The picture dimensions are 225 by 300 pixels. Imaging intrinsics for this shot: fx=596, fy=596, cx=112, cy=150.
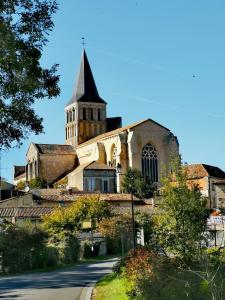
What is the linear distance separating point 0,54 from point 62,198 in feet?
179

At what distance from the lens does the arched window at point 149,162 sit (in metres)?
99.2

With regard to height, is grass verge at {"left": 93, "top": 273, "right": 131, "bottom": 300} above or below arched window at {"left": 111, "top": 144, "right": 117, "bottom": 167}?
below

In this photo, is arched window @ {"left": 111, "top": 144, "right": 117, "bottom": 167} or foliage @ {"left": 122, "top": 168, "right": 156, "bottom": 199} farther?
arched window @ {"left": 111, "top": 144, "right": 117, "bottom": 167}

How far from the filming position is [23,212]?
52.5 m

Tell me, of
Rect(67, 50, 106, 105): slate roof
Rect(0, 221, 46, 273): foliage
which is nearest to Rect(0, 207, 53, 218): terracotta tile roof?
Rect(0, 221, 46, 273): foliage

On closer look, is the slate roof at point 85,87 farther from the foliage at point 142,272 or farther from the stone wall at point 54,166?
the foliage at point 142,272

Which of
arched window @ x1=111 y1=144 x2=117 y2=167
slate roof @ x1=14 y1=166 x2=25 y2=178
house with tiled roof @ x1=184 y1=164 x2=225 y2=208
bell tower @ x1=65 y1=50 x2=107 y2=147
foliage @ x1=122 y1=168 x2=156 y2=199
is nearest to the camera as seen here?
house with tiled roof @ x1=184 y1=164 x2=225 y2=208

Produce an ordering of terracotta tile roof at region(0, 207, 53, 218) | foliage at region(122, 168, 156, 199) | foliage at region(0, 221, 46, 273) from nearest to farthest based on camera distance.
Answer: foliage at region(0, 221, 46, 273), terracotta tile roof at region(0, 207, 53, 218), foliage at region(122, 168, 156, 199)

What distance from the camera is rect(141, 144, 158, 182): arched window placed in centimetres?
9919

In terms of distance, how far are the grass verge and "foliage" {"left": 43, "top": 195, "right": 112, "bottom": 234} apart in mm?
24434

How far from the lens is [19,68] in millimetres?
11016

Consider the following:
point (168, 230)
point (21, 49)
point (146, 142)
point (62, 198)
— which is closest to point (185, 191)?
point (168, 230)

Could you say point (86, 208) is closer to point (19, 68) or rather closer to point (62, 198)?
point (62, 198)

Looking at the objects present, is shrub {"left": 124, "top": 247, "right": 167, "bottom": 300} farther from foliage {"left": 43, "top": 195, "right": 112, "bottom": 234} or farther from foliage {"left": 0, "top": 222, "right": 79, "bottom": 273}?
foliage {"left": 43, "top": 195, "right": 112, "bottom": 234}
